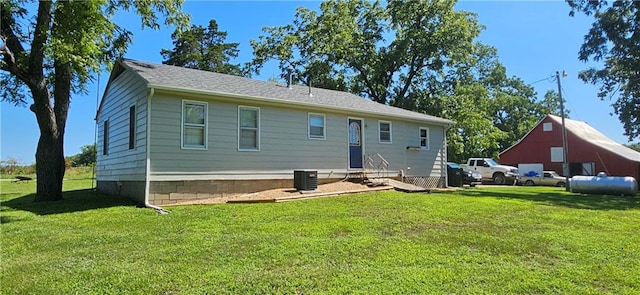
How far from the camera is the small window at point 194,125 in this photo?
390 inches

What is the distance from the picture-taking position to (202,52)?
3797 cm

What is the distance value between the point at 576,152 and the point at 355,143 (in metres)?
24.4

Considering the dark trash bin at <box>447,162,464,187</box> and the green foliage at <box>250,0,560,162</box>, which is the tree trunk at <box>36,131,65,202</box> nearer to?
the dark trash bin at <box>447,162,464,187</box>

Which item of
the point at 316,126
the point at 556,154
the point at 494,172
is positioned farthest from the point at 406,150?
the point at 556,154

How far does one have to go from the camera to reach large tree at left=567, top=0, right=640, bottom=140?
18.0 m

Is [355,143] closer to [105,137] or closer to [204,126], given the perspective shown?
[204,126]

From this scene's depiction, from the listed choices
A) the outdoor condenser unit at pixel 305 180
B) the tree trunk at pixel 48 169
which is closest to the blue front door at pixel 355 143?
the outdoor condenser unit at pixel 305 180

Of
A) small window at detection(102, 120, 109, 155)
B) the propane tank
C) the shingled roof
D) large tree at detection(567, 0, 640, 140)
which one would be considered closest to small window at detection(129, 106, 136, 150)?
the shingled roof

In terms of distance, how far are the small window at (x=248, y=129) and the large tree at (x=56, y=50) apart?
12.6 feet

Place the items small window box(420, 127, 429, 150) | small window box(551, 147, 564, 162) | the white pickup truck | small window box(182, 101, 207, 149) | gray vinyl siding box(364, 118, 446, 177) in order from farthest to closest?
small window box(551, 147, 564, 162) < the white pickup truck < small window box(420, 127, 429, 150) < gray vinyl siding box(364, 118, 446, 177) < small window box(182, 101, 207, 149)

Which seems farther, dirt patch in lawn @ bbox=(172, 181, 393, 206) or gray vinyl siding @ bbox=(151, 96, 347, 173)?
Answer: dirt patch in lawn @ bbox=(172, 181, 393, 206)

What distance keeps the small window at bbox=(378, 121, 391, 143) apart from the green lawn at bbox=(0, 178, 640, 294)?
621 centimetres

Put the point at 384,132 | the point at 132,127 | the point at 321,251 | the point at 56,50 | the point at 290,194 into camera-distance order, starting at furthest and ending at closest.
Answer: the point at 384,132
the point at 132,127
the point at 290,194
the point at 56,50
the point at 321,251

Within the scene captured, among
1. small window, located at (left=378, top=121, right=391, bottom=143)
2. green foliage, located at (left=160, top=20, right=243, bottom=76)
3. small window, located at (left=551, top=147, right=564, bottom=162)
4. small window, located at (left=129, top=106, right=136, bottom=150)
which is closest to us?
small window, located at (left=129, top=106, right=136, bottom=150)
